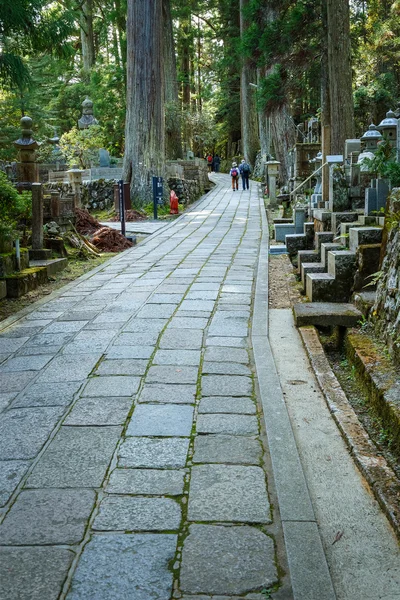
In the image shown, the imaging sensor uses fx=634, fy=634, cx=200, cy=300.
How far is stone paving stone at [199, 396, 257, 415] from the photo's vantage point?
147 inches

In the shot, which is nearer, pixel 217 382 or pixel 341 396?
pixel 341 396

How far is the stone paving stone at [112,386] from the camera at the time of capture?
4034 mm

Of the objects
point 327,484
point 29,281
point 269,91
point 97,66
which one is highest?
point 97,66

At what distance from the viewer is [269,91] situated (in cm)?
1692

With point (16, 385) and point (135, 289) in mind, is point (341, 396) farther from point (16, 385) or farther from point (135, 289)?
point (135, 289)

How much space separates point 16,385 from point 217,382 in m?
1.35

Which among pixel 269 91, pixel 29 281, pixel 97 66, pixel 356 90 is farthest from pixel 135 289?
pixel 97 66

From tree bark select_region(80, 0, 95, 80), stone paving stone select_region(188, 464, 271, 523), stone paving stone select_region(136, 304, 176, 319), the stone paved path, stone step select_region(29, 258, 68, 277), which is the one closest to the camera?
the stone paved path

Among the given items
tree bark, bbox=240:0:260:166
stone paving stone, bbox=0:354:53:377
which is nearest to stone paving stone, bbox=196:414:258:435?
stone paving stone, bbox=0:354:53:377

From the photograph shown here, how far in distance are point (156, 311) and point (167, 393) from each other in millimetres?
2407

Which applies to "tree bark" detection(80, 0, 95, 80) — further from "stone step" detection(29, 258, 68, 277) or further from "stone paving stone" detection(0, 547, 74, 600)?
"stone paving stone" detection(0, 547, 74, 600)

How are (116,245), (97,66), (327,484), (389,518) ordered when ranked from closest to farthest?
(389,518) → (327,484) → (116,245) → (97,66)

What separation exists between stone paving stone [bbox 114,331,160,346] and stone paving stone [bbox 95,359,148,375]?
18.7 inches

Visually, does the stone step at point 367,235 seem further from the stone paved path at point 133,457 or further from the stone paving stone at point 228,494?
the stone paving stone at point 228,494
